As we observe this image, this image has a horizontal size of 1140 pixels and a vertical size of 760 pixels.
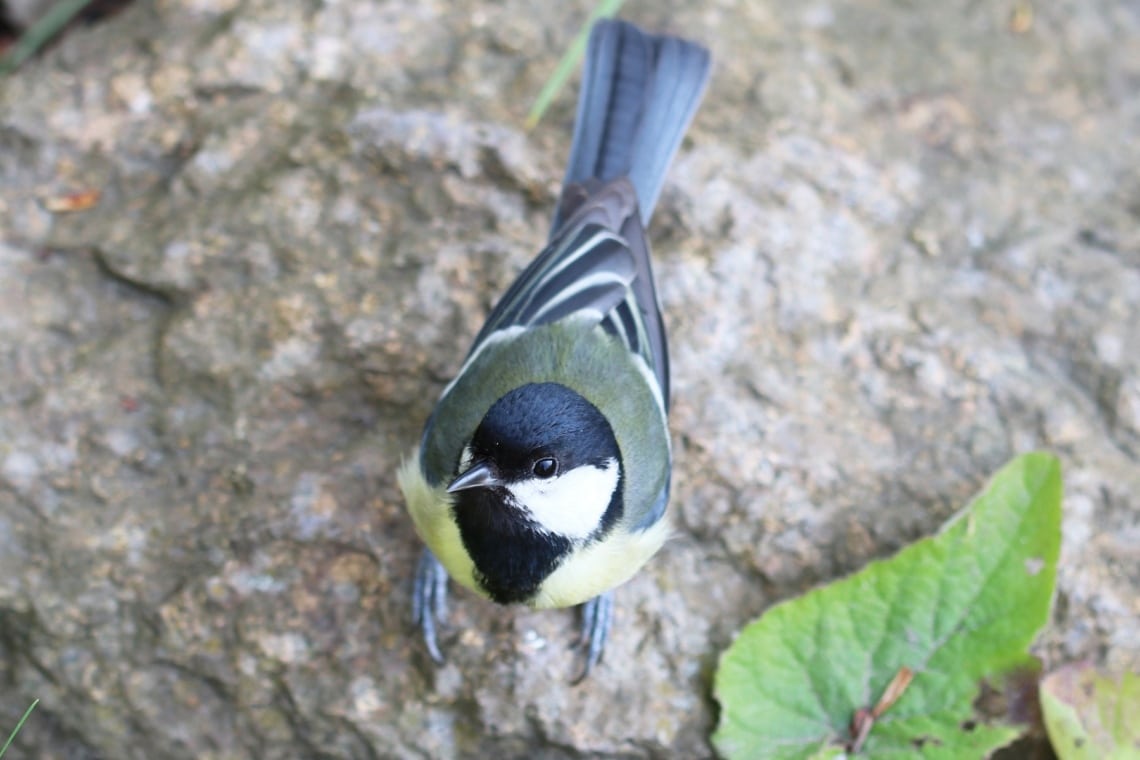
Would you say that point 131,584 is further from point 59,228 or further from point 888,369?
point 888,369

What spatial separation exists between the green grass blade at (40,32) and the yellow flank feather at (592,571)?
9.09 ft

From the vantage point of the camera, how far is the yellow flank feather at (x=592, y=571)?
8.48ft

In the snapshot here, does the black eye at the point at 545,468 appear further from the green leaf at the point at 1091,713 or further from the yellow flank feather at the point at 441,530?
the green leaf at the point at 1091,713

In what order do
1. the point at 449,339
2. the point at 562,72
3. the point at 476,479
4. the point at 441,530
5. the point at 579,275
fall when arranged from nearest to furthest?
the point at 476,479 → the point at 441,530 → the point at 579,275 → the point at 449,339 → the point at 562,72

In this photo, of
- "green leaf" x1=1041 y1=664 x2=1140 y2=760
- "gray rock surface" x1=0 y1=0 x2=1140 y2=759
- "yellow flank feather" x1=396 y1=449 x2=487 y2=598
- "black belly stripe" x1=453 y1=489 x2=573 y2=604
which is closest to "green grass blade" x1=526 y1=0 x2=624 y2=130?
"gray rock surface" x1=0 y1=0 x2=1140 y2=759

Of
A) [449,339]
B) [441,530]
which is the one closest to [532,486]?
[441,530]

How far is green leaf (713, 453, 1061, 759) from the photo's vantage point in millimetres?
2664

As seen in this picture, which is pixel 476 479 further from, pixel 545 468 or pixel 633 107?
pixel 633 107

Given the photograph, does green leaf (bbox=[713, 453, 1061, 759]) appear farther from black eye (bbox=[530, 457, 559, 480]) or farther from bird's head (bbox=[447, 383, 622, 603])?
black eye (bbox=[530, 457, 559, 480])

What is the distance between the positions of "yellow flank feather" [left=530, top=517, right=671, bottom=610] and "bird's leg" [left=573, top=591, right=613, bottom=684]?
0.70ft

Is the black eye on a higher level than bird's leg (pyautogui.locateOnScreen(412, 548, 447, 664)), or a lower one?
higher

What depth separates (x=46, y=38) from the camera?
4.13 metres

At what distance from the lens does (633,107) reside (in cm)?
340

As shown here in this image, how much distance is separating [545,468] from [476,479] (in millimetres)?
150
